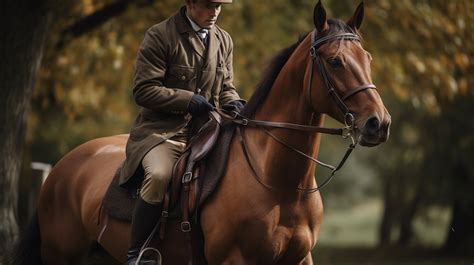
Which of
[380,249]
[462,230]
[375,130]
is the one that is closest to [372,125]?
[375,130]

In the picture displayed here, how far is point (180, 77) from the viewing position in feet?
21.2

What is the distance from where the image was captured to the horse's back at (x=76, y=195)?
7439mm

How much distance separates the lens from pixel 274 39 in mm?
17156

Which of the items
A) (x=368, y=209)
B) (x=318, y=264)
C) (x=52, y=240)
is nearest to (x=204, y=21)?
(x=52, y=240)

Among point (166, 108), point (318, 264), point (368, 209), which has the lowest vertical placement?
point (368, 209)

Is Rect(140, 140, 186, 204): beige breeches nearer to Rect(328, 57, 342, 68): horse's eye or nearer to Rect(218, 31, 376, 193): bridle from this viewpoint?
Rect(218, 31, 376, 193): bridle

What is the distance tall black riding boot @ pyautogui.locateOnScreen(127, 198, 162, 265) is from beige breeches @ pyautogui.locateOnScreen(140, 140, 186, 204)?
2.9 inches

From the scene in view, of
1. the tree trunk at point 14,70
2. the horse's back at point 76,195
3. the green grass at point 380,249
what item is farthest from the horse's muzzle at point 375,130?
the green grass at point 380,249

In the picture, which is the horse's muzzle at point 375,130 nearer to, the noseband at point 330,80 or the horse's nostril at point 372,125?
the horse's nostril at point 372,125

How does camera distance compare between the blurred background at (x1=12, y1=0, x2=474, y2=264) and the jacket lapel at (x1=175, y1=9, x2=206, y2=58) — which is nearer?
the jacket lapel at (x1=175, y1=9, x2=206, y2=58)

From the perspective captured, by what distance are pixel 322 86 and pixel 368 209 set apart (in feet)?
140

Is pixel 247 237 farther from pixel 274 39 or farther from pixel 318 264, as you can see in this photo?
pixel 318 264

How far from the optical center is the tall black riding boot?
6.31 m

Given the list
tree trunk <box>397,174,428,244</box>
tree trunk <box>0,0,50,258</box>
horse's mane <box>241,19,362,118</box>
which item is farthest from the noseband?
tree trunk <box>397,174,428,244</box>
